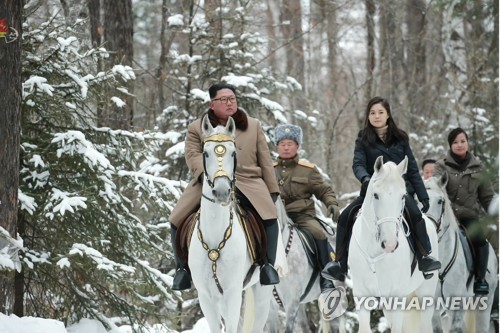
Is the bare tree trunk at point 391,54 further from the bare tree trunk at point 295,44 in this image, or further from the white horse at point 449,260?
the white horse at point 449,260

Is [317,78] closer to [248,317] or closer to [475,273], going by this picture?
[475,273]

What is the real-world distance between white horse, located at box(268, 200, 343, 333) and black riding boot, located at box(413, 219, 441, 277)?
5.63ft

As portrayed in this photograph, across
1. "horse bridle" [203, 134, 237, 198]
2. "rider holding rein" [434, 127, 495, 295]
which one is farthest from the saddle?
"rider holding rein" [434, 127, 495, 295]

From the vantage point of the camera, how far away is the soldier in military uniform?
10633 millimetres

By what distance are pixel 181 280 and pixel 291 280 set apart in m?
2.34

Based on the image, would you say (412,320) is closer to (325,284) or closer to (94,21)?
(325,284)

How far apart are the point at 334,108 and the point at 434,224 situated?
20412 mm

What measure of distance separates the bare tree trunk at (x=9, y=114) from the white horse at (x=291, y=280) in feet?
10.0

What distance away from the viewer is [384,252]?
8406mm

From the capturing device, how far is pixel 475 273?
1066 centimetres

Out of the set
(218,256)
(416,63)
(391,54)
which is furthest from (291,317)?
(416,63)

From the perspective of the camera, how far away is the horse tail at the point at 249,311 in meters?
8.50

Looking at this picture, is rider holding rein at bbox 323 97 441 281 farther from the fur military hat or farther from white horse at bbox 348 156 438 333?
the fur military hat

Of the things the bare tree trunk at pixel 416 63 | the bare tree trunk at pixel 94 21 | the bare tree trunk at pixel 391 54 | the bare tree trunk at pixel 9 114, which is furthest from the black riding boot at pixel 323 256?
the bare tree trunk at pixel 416 63
